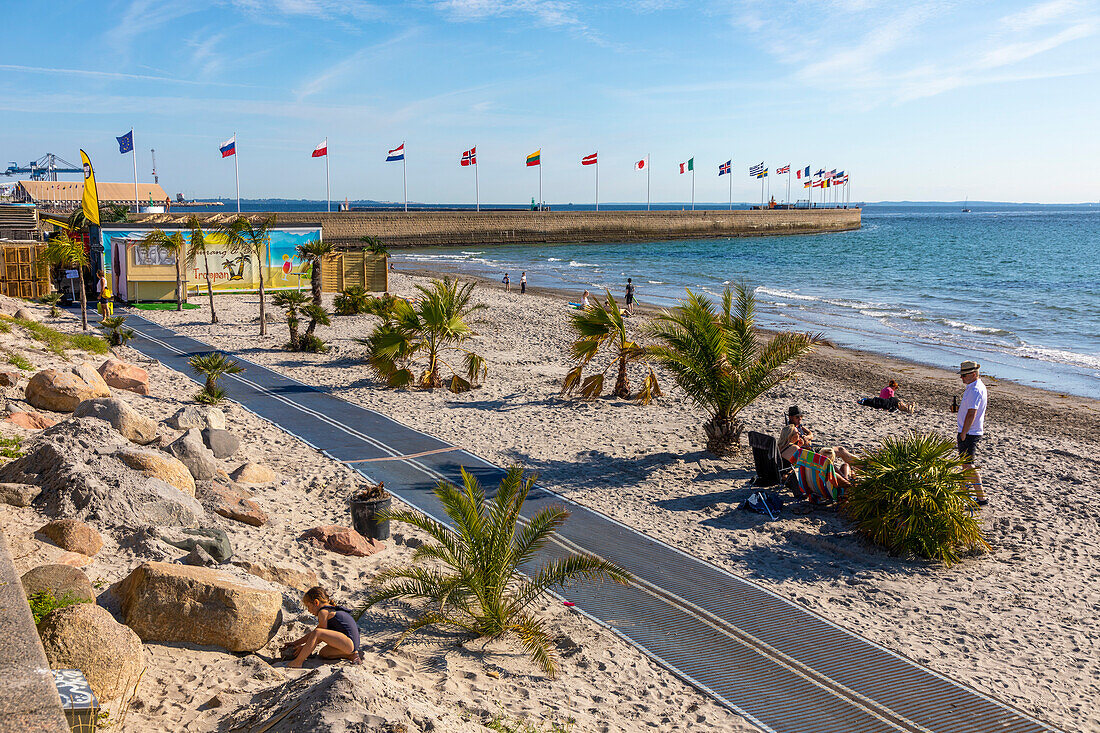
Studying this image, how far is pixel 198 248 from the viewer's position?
26188mm

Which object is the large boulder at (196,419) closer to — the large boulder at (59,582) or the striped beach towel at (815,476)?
the large boulder at (59,582)

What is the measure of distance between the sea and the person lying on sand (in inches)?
820

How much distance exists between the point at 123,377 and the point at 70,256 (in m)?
10.5

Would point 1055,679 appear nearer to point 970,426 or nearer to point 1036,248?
point 970,426

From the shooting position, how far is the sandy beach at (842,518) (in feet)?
22.1

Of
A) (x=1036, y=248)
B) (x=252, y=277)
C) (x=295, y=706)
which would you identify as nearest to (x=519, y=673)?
(x=295, y=706)

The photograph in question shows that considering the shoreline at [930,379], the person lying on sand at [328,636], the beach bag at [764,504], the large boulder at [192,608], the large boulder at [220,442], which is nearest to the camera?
the large boulder at [192,608]

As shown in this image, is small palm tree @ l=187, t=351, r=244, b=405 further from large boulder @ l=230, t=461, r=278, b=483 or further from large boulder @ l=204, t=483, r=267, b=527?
large boulder @ l=204, t=483, r=267, b=527

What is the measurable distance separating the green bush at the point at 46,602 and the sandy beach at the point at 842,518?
4.44 m

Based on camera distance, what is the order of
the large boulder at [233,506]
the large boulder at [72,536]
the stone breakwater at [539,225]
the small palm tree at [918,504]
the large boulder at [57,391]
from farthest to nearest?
the stone breakwater at [539,225] → the large boulder at [57,391] → the small palm tree at [918,504] → the large boulder at [233,506] → the large boulder at [72,536]

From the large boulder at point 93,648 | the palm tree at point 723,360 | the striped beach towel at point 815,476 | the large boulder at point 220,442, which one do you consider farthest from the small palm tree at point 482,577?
the palm tree at point 723,360

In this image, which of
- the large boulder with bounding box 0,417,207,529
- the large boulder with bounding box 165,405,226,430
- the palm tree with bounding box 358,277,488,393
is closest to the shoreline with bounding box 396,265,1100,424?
the palm tree with bounding box 358,277,488,393

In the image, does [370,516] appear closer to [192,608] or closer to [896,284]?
[192,608]

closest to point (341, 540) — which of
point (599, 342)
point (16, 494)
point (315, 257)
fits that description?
point (16, 494)
